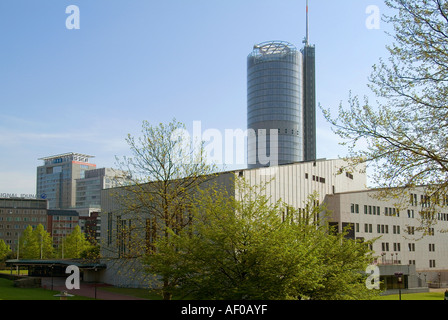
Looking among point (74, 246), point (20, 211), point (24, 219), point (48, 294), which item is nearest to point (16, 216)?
point (20, 211)

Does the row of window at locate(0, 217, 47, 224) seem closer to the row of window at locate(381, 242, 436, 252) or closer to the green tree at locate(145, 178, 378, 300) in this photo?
the row of window at locate(381, 242, 436, 252)

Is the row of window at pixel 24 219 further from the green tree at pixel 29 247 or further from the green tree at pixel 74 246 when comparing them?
the green tree at pixel 74 246

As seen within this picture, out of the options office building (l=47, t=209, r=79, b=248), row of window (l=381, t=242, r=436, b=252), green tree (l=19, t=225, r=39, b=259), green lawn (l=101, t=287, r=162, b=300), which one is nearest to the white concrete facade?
row of window (l=381, t=242, r=436, b=252)

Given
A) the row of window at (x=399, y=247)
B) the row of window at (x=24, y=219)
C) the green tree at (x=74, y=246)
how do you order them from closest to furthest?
the row of window at (x=399, y=247) < the green tree at (x=74, y=246) < the row of window at (x=24, y=219)

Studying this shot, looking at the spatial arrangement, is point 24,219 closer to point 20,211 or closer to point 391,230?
point 20,211

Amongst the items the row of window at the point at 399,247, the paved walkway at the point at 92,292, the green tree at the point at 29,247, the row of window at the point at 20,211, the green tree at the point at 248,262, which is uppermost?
the row of window at the point at 20,211

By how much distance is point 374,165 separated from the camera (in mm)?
16906

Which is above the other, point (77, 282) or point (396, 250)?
point (396, 250)

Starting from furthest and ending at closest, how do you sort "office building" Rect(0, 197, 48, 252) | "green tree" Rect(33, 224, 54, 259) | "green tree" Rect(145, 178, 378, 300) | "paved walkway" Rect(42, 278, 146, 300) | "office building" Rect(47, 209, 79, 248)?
1. "office building" Rect(47, 209, 79, 248)
2. "office building" Rect(0, 197, 48, 252)
3. "green tree" Rect(33, 224, 54, 259)
4. "paved walkway" Rect(42, 278, 146, 300)
5. "green tree" Rect(145, 178, 378, 300)

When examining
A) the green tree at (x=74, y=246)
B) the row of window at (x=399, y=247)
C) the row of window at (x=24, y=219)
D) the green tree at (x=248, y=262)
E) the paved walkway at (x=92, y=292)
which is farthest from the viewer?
the row of window at (x=24, y=219)

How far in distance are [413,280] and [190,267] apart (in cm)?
5175

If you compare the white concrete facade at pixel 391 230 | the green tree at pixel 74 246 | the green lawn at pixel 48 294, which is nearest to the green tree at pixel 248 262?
the green lawn at pixel 48 294
